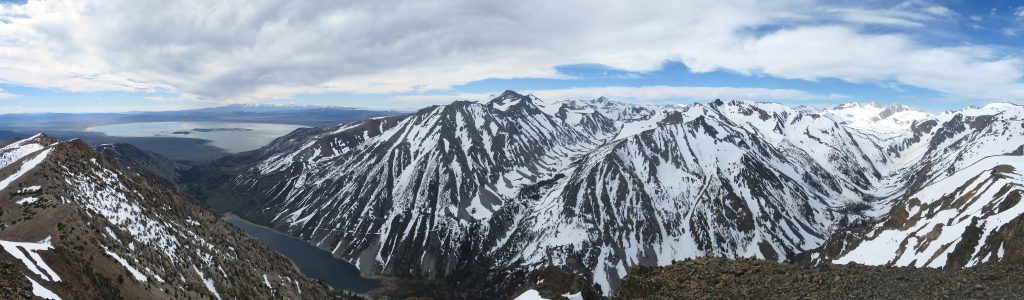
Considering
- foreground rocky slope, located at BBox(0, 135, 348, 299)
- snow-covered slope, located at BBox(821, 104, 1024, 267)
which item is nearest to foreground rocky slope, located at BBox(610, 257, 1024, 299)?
foreground rocky slope, located at BBox(0, 135, 348, 299)

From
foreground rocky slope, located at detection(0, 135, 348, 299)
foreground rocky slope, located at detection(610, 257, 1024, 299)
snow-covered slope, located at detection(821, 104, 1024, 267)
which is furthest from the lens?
snow-covered slope, located at detection(821, 104, 1024, 267)

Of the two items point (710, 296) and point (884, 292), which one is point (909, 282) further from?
point (710, 296)

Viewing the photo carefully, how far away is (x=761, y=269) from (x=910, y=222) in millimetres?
152112

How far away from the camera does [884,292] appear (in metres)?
31.4

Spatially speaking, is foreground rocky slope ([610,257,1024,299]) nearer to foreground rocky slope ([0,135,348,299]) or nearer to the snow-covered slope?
foreground rocky slope ([0,135,348,299])

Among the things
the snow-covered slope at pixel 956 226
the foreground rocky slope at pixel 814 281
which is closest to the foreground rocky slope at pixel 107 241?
the foreground rocky slope at pixel 814 281

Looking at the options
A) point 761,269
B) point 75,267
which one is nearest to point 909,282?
point 761,269

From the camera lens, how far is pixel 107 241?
6475 centimetres

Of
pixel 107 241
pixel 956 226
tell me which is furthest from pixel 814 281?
pixel 956 226

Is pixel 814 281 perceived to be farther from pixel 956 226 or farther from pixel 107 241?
pixel 956 226

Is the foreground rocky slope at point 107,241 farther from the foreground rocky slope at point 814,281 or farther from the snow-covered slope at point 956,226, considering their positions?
the snow-covered slope at point 956,226

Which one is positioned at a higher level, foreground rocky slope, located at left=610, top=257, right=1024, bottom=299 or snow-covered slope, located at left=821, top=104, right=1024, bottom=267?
foreground rocky slope, located at left=610, top=257, right=1024, bottom=299

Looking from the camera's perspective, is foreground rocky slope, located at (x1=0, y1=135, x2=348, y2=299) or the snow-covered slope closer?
foreground rocky slope, located at (x1=0, y1=135, x2=348, y2=299)

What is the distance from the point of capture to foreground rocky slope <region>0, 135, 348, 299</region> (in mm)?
46750
